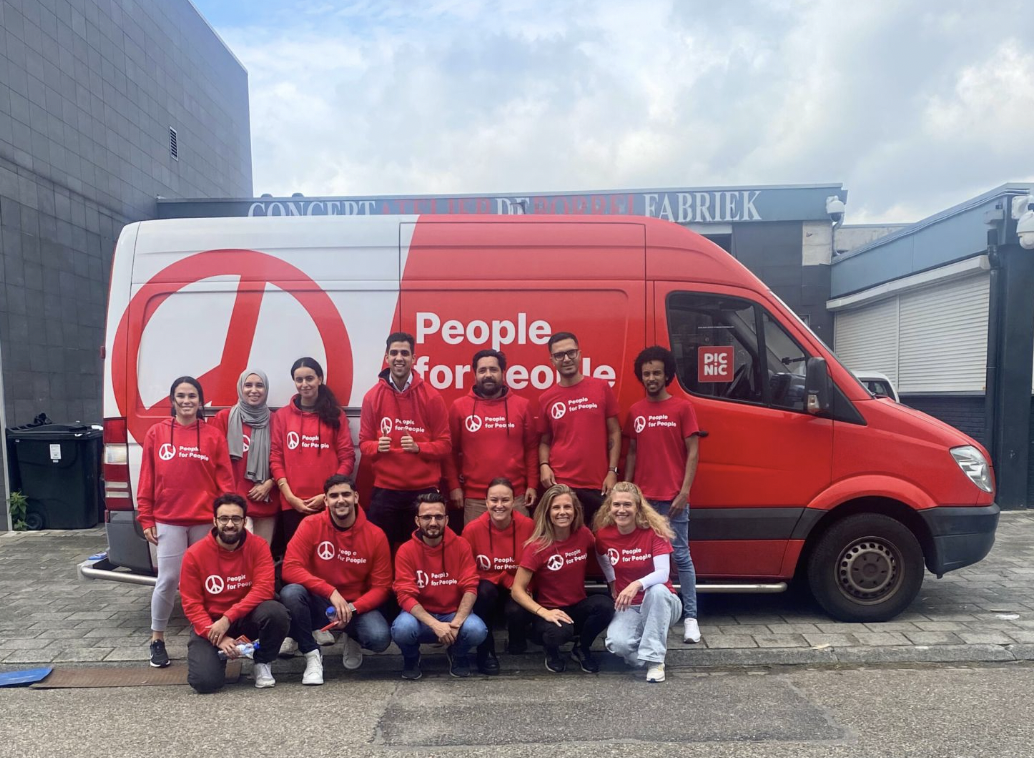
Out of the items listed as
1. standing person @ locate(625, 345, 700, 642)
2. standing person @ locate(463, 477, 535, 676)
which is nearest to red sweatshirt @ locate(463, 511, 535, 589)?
standing person @ locate(463, 477, 535, 676)

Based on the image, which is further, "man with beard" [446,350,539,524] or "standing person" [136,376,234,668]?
"man with beard" [446,350,539,524]

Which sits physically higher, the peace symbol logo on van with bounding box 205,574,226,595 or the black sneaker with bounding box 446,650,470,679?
the peace symbol logo on van with bounding box 205,574,226,595

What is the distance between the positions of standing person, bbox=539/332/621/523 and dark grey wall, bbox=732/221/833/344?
29.2ft

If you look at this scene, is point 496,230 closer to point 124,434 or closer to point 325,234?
point 325,234

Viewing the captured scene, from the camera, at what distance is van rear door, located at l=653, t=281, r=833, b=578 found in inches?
194

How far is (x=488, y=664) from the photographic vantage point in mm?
4352

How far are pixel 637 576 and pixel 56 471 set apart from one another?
285 inches

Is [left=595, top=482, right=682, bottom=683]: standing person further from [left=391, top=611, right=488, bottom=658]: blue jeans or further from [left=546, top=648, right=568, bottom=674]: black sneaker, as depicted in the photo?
[left=391, top=611, right=488, bottom=658]: blue jeans

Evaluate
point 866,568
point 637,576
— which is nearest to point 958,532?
point 866,568

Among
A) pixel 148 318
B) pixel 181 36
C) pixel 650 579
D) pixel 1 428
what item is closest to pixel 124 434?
pixel 148 318

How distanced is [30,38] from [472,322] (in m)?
8.10

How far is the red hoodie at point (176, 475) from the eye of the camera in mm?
4480

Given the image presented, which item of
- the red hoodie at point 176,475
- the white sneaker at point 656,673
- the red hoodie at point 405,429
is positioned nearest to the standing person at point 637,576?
the white sneaker at point 656,673

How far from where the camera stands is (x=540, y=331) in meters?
4.95
